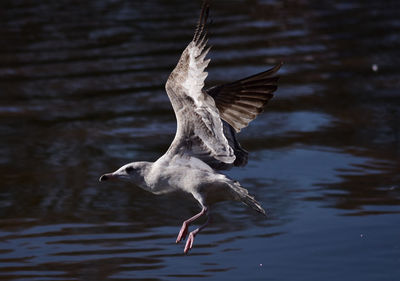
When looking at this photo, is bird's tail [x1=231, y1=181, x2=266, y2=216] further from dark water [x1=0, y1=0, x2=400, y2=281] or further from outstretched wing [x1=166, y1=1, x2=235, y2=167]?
dark water [x1=0, y1=0, x2=400, y2=281]

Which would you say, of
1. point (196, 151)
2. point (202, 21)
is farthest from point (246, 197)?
point (202, 21)

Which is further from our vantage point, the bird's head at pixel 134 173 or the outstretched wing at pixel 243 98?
the outstretched wing at pixel 243 98

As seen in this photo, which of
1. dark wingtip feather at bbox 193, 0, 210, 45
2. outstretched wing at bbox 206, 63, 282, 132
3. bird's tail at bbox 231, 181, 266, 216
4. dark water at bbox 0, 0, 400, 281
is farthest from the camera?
dark water at bbox 0, 0, 400, 281

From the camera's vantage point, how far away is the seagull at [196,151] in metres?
5.75

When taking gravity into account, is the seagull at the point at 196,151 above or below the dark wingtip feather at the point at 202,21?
below

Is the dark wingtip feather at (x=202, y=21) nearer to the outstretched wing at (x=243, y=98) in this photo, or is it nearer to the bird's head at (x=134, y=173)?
the outstretched wing at (x=243, y=98)

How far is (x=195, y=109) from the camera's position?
5.82 m

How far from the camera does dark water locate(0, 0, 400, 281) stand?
6602mm

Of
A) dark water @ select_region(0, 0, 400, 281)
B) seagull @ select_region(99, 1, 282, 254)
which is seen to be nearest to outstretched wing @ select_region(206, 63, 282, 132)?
seagull @ select_region(99, 1, 282, 254)

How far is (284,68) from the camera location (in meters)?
13.0

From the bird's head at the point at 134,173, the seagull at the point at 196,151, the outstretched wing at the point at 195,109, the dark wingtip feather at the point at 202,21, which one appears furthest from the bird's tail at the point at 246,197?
the dark wingtip feather at the point at 202,21

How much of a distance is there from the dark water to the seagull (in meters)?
0.65

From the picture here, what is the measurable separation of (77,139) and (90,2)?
388 inches

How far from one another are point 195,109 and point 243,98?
794mm
